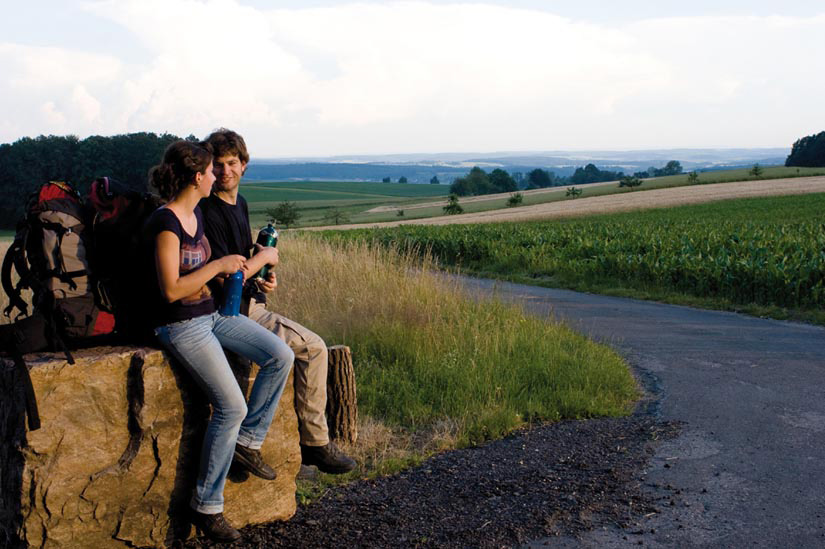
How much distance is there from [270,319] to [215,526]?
1.21 m

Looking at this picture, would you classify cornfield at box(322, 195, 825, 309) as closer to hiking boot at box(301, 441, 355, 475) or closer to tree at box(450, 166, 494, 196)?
hiking boot at box(301, 441, 355, 475)

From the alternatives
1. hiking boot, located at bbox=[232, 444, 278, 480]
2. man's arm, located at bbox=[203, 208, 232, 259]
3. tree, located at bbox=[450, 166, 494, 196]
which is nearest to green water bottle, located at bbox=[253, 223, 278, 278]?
man's arm, located at bbox=[203, 208, 232, 259]

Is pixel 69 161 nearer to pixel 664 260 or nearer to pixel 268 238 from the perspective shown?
pixel 664 260

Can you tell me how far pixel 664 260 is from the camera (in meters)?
16.6

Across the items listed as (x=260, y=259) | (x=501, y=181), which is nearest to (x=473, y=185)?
(x=501, y=181)

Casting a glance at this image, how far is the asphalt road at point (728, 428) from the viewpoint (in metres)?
4.57

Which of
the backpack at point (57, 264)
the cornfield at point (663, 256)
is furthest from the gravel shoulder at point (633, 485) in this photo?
the cornfield at point (663, 256)

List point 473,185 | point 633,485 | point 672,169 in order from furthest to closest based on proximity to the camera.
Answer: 1. point 672,169
2. point 473,185
3. point 633,485

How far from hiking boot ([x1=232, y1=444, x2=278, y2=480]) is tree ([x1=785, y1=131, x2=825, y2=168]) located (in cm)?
10246

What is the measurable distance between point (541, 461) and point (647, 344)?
4.91m

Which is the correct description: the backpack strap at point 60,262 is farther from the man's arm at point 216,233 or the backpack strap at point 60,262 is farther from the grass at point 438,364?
the grass at point 438,364

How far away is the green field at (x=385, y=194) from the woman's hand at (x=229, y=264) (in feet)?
176

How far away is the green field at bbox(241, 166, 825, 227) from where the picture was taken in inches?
2751

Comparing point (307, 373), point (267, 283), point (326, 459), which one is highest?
point (267, 283)
